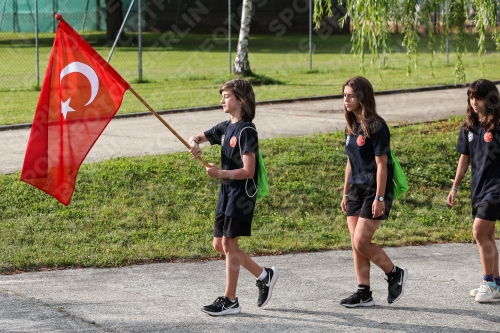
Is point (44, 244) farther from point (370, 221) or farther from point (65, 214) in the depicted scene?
point (370, 221)

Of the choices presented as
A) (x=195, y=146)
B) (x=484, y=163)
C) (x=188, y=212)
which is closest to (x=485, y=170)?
(x=484, y=163)

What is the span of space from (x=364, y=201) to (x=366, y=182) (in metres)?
0.14

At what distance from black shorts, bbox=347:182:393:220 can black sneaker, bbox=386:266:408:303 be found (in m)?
0.47

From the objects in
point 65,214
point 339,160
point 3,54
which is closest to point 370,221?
point 65,214

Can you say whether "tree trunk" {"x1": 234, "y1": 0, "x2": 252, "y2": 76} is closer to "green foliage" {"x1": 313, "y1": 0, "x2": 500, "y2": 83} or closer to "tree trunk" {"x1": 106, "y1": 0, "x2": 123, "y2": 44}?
"green foliage" {"x1": 313, "y1": 0, "x2": 500, "y2": 83}

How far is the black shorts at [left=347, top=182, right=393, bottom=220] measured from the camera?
5.91 meters

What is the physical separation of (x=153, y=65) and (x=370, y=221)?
67.1ft

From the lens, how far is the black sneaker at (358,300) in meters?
6.00

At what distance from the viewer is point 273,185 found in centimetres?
984

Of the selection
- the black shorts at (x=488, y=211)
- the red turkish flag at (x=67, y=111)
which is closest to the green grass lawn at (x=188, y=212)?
the red turkish flag at (x=67, y=111)

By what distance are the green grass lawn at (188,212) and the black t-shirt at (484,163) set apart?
2.08 metres

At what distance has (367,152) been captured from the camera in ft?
19.4

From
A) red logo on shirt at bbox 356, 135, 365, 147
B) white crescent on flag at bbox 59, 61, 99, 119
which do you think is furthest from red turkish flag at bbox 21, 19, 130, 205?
red logo on shirt at bbox 356, 135, 365, 147

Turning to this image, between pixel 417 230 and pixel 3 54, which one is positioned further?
pixel 3 54
